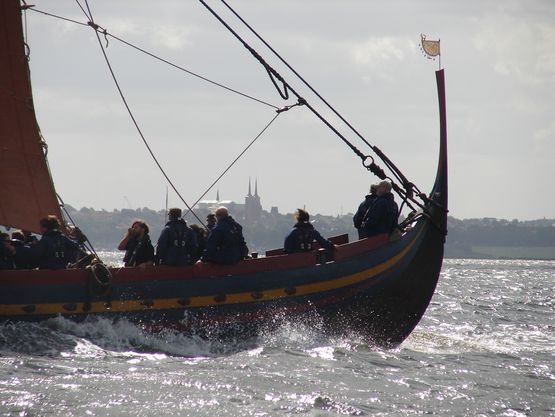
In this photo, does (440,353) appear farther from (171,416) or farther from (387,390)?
(171,416)

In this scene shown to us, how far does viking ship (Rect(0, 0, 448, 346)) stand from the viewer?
14.3m

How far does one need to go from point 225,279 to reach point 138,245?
129 cm

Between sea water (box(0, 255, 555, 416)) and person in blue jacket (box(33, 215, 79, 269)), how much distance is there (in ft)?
2.91

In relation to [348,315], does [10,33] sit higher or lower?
higher

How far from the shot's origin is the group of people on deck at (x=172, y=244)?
14.6m

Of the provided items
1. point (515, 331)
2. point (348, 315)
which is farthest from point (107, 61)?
point (515, 331)

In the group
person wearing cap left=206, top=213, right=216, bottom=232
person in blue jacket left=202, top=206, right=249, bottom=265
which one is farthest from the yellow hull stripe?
person wearing cap left=206, top=213, right=216, bottom=232

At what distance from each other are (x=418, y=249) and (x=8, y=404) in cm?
749

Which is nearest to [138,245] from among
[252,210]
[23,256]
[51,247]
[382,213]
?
[51,247]

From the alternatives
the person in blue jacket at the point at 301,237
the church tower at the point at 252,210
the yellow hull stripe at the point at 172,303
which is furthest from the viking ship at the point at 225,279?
the church tower at the point at 252,210

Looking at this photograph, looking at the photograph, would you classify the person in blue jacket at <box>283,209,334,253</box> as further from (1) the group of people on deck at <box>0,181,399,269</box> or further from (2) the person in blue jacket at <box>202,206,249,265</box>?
(2) the person in blue jacket at <box>202,206,249,265</box>

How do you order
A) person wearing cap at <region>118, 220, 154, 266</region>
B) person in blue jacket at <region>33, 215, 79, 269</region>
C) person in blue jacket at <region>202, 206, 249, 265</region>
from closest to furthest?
1. person in blue jacket at <region>33, 215, 79, 269</region>
2. person in blue jacket at <region>202, 206, 249, 265</region>
3. person wearing cap at <region>118, 220, 154, 266</region>

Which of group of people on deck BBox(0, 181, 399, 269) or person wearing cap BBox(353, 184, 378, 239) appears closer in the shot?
group of people on deck BBox(0, 181, 399, 269)

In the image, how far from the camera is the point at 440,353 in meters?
15.9
